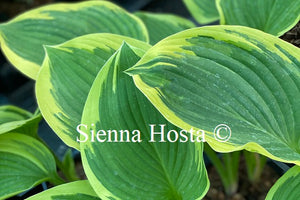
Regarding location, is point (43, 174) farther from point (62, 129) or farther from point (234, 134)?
point (234, 134)

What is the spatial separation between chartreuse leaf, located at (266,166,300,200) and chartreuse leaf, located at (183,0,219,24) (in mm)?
367

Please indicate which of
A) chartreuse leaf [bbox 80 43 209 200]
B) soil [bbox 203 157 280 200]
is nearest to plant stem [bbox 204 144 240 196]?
soil [bbox 203 157 280 200]

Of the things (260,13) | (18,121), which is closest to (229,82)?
(260,13)

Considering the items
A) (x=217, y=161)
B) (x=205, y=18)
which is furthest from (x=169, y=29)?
(x=217, y=161)

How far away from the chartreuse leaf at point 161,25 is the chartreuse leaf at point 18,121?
27 centimetres

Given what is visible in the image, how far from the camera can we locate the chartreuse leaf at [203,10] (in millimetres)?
782

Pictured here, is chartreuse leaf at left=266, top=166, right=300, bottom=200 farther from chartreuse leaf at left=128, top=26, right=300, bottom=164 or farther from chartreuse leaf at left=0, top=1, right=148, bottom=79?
chartreuse leaf at left=0, top=1, right=148, bottom=79

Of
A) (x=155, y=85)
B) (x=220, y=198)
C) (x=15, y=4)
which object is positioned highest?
(x=155, y=85)

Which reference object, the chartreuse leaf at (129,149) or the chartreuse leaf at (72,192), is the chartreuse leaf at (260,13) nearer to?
the chartreuse leaf at (129,149)

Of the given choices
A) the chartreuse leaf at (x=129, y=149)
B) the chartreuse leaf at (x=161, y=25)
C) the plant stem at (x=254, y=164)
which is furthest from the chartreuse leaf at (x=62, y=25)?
the plant stem at (x=254, y=164)

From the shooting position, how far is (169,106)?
0.47 metres

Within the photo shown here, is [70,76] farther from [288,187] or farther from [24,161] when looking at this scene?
[288,187]

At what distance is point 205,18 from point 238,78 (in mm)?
319

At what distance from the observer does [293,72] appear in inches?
19.3
